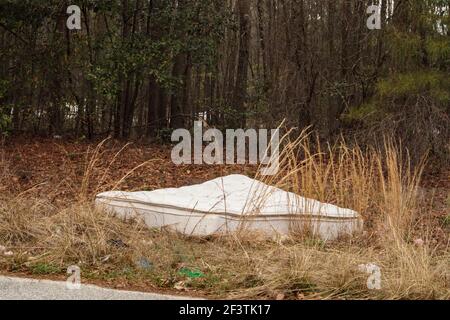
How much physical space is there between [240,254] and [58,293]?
6.73ft

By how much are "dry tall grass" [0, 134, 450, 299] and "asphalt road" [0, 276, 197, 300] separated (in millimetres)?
460

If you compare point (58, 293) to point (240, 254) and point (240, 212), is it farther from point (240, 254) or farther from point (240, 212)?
point (240, 212)

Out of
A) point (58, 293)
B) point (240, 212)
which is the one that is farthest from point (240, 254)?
point (58, 293)

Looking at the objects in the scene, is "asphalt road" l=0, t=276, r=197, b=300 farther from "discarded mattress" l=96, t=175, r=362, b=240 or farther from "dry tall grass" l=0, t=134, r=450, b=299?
"discarded mattress" l=96, t=175, r=362, b=240

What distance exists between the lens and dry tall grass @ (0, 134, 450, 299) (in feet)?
19.5

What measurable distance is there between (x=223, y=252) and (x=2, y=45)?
12277 mm

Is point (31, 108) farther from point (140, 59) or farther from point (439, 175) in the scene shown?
point (439, 175)

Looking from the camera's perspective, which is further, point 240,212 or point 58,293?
point 240,212

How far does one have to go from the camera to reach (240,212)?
808 centimetres

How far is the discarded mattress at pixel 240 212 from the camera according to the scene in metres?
8.04

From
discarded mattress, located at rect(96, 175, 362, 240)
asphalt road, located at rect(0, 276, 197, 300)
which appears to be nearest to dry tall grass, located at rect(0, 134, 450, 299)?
discarded mattress, located at rect(96, 175, 362, 240)

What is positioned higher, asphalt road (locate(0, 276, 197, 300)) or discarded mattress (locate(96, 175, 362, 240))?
discarded mattress (locate(96, 175, 362, 240))

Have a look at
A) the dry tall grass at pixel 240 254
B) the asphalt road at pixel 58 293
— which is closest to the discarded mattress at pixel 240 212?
the dry tall grass at pixel 240 254

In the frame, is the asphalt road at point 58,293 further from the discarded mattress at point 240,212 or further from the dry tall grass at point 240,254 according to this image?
the discarded mattress at point 240,212
